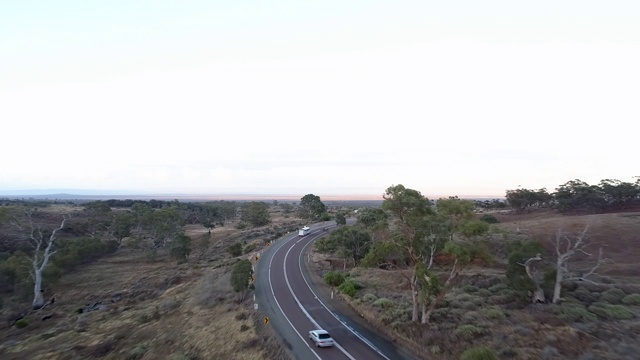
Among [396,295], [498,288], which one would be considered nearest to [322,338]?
[396,295]

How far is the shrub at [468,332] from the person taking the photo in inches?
957

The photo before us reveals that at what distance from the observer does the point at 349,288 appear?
125ft

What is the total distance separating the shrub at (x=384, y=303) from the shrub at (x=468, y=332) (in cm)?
791

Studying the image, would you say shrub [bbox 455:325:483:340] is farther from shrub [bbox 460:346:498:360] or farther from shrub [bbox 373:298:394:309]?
shrub [bbox 373:298:394:309]

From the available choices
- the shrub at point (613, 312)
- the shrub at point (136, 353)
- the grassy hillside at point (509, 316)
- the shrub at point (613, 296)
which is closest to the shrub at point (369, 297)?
the grassy hillside at point (509, 316)

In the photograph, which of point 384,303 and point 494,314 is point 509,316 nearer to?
point 494,314

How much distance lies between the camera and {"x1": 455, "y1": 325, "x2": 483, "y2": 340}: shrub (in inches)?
957

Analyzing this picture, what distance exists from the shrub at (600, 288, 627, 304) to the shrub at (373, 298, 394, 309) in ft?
56.2

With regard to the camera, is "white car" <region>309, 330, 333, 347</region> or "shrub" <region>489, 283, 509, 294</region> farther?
"shrub" <region>489, 283, 509, 294</region>

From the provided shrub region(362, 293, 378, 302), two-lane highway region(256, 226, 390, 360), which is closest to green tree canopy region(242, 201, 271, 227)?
two-lane highway region(256, 226, 390, 360)

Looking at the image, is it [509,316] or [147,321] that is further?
[147,321]

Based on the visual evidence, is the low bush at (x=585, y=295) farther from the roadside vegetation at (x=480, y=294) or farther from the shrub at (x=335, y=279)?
the shrub at (x=335, y=279)

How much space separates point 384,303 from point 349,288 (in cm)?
590

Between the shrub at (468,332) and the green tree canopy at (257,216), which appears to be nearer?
the shrub at (468,332)
